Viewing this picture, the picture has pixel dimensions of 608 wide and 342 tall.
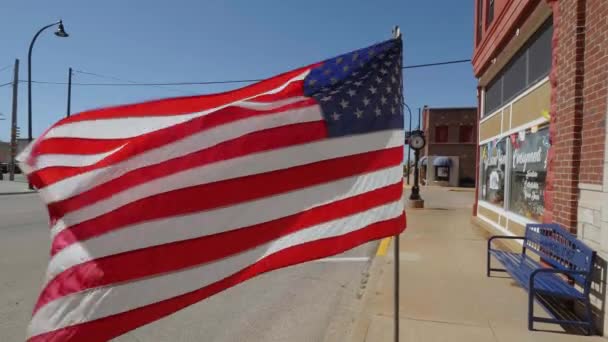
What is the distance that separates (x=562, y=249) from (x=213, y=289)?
4.07 m

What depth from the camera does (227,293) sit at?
4883mm

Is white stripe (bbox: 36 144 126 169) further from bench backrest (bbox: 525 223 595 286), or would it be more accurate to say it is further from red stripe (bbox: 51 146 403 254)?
bench backrest (bbox: 525 223 595 286)

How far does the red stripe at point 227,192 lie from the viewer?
1.88 meters

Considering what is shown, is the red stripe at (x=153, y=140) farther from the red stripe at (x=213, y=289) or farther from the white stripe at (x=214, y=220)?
the red stripe at (x=213, y=289)

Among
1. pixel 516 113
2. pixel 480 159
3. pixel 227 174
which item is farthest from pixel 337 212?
pixel 480 159

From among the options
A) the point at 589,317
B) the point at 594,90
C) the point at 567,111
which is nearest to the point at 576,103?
the point at 567,111

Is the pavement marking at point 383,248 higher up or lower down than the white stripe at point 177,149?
lower down

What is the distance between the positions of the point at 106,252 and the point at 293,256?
1013 mm

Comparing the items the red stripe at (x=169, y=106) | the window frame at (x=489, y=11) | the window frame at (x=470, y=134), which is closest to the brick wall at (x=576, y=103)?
the red stripe at (x=169, y=106)

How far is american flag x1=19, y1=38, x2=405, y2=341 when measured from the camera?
6.05ft

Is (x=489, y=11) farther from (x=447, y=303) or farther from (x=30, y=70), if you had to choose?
(x=30, y=70)

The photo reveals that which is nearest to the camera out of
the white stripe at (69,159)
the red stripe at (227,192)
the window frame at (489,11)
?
the red stripe at (227,192)

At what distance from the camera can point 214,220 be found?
218 centimetres

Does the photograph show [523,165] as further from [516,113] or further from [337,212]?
[337,212]
